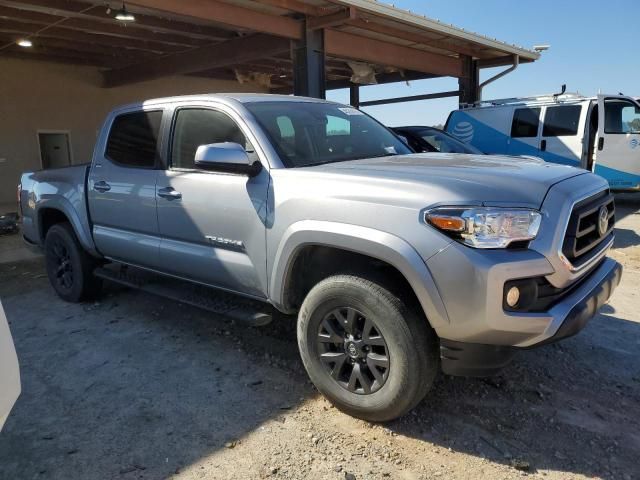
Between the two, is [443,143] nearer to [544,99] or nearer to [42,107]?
[544,99]

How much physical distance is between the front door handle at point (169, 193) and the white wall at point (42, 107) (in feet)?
40.2

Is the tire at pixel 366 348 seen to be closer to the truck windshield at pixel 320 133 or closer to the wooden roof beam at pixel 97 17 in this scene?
the truck windshield at pixel 320 133

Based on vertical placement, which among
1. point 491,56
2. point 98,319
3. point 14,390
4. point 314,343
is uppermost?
point 491,56

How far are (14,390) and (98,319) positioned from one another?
3.12m

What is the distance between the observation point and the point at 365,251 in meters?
2.68

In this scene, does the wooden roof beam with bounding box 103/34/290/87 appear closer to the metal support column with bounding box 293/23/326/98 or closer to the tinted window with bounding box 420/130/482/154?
the metal support column with bounding box 293/23/326/98

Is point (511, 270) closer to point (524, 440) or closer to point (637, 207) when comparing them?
point (524, 440)

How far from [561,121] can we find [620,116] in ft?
3.84

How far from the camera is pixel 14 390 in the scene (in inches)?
72.4

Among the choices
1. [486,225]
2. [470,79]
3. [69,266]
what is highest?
[470,79]

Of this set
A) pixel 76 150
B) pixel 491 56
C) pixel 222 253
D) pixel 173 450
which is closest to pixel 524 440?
pixel 173 450

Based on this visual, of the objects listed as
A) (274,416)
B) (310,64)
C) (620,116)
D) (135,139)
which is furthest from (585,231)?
(620,116)

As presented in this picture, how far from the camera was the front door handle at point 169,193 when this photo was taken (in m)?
3.75

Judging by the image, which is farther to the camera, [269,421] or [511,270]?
[269,421]
